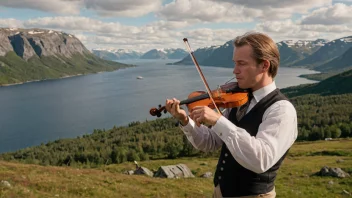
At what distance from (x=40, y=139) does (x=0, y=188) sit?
333 ft

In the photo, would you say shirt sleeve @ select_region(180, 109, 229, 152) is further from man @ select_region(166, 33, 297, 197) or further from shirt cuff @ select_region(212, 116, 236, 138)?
shirt cuff @ select_region(212, 116, 236, 138)

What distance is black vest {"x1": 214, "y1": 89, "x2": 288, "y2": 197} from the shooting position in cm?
318

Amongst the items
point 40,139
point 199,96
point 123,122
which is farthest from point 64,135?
point 199,96

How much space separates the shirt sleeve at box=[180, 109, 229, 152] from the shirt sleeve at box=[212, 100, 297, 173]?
964 mm

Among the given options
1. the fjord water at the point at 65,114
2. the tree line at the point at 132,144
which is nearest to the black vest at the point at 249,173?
the tree line at the point at 132,144

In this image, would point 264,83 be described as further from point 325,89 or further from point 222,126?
point 325,89

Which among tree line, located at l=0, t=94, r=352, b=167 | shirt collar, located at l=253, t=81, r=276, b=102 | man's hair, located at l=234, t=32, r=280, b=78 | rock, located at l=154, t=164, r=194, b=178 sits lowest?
tree line, located at l=0, t=94, r=352, b=167

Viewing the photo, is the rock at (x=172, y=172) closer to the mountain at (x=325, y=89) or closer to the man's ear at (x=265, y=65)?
the man's ear at (x=265, y=65)

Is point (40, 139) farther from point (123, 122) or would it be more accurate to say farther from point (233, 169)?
point (233, 169)

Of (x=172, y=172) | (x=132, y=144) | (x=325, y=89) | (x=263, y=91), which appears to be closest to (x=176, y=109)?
(x=263, y=91)

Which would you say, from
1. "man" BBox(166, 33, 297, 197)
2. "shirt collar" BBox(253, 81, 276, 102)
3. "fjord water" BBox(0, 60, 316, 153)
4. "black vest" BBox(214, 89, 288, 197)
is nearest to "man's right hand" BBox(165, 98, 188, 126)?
"man" BBox(166, 33, 297, 197)

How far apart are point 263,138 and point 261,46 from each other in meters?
0.88

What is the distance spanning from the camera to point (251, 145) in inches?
108

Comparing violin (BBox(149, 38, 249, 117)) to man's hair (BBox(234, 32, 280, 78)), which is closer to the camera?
man's hair (BBox(234, 32, 280, 78))
